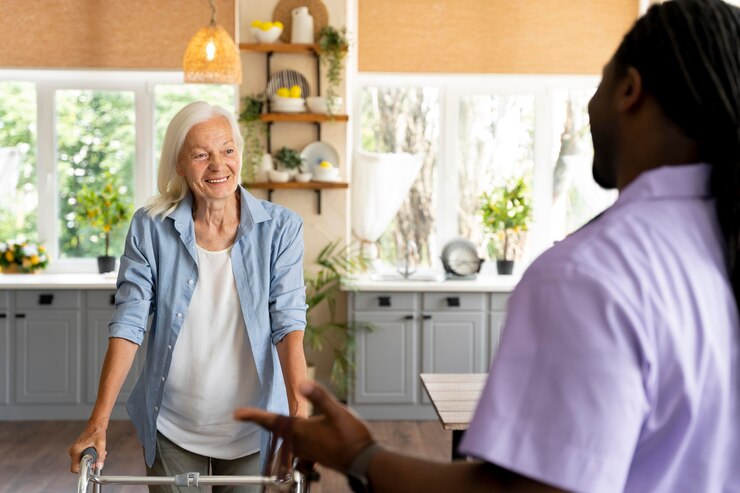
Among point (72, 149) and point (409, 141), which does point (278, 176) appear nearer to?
point (409, 141)

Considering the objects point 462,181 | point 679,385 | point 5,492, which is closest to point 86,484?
point 679,385

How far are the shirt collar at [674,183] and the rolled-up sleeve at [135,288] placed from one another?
4.94 feet

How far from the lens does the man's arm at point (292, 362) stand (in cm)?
215

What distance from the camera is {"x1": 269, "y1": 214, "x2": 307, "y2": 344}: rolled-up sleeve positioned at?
87.2 inches

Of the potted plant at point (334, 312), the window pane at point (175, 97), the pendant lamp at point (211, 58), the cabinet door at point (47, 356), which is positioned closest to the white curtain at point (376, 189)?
the potted plant at point (334, 312)

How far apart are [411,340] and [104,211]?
2.13 meters

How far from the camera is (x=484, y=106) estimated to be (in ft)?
20.4

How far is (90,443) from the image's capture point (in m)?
1.88

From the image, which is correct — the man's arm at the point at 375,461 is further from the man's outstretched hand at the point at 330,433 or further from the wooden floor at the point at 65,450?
the wooden floor at the point at 65,450

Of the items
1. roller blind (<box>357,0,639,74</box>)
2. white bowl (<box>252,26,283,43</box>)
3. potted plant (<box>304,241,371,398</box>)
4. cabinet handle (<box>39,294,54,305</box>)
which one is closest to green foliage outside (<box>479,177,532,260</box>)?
roller blind (<box>357,0,639,74</box>)

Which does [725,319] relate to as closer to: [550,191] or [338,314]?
[338,314]

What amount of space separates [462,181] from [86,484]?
470 cm

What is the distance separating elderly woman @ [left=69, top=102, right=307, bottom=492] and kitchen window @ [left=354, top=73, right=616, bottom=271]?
393 cm

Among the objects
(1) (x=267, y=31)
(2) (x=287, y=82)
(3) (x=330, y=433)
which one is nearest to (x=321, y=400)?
(3) (x=330, y=433)
